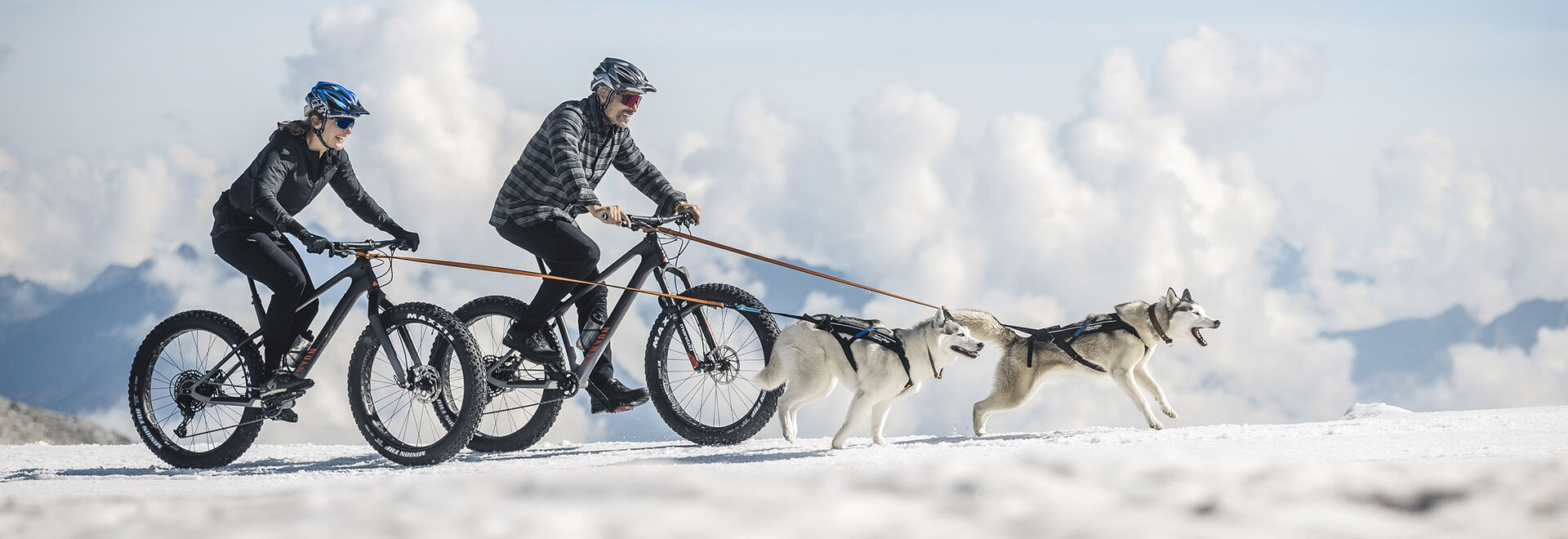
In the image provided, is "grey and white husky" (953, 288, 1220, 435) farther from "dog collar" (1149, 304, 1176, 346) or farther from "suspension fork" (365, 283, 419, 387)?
"suspension fork" (365, 283, 419, 387)

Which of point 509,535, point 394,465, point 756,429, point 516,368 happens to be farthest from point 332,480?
point 509,535

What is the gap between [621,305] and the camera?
6855 millimetres

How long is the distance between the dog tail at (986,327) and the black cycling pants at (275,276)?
3.88 m

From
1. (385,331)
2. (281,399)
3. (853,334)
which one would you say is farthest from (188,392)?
(853,334)

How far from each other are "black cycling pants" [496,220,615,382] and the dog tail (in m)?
2.24

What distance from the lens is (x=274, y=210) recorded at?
6219 mm

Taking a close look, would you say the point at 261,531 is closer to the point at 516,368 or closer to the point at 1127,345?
the point at 516,368

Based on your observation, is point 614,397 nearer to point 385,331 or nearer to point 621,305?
point 621,305

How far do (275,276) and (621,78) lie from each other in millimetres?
2216

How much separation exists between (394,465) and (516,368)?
0.86m

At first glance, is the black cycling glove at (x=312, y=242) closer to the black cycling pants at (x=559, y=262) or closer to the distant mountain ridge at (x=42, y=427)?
the black cycling pants at (x=559, y=262)

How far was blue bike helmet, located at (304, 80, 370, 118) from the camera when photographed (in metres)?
6.55

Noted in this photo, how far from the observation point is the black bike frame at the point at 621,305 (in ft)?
22.5

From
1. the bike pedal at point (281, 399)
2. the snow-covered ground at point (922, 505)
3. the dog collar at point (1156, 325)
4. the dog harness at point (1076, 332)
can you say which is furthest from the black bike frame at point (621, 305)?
the snow-covered ground at point (922, 505)
